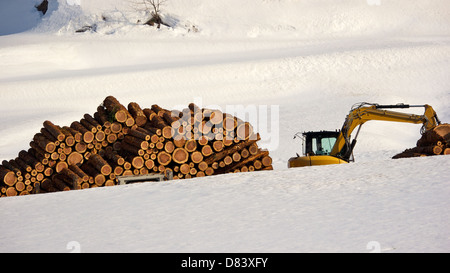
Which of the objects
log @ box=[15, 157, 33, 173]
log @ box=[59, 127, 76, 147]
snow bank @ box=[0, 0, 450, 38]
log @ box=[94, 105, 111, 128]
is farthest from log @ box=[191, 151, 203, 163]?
snow bank @ box=[0, 0, 450, 38]

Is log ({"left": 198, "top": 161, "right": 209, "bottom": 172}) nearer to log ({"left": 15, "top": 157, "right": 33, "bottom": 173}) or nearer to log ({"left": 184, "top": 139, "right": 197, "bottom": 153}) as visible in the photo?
log ({"left": 184, "top": 139, "right": 197, "bottom": 153})

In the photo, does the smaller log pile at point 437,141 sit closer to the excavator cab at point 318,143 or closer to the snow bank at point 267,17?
the excavator cab at point 318,143

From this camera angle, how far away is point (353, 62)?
40594mm

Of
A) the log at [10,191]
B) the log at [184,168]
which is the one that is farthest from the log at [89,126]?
the log at [184,168]

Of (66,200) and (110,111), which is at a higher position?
(110,111)

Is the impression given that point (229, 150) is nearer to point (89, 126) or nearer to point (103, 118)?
point (103, 118)

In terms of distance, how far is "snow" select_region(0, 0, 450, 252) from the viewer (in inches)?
362

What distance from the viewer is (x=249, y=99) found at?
3578 centimetres

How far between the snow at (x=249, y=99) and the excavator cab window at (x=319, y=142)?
205 centimetres

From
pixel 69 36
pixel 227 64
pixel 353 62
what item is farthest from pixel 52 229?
pixel 69 36

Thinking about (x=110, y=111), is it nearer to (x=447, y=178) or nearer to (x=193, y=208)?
(x=193, y=208)

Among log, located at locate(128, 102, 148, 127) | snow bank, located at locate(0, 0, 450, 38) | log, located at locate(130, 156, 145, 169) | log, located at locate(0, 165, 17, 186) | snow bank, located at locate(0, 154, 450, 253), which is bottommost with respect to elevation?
snow bank, located at locate(0, 154, 450, 253)

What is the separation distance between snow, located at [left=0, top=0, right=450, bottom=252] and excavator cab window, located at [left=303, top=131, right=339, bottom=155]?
205 cm
